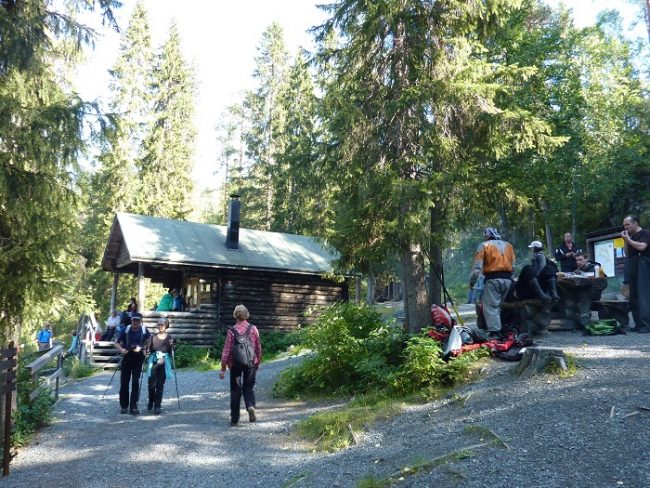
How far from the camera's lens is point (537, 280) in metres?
9.54

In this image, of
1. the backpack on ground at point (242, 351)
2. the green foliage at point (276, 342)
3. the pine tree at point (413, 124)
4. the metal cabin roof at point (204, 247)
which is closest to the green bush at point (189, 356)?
the green foliage at point (276, 342)

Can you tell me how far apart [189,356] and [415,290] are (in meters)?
10.1

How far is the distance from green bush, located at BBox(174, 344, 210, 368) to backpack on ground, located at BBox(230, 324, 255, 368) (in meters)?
9.28

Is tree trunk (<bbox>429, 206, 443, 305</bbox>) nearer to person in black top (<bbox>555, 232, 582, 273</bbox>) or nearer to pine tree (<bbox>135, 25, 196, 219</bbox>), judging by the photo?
person in black top (<bbox>555, 232, 582, 273</bbox>)

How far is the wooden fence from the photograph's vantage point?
21.4ft

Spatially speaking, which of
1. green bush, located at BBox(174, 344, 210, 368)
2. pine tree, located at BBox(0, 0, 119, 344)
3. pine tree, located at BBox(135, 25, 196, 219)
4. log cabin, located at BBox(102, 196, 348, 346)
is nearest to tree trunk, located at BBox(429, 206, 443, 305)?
pine tree, located at BBox(0, 0, 119, 344)

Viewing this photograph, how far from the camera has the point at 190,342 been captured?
19203 mm

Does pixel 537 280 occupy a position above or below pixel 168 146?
below

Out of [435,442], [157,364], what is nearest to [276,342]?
[157,364]

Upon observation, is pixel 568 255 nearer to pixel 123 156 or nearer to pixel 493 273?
pixel 493 273

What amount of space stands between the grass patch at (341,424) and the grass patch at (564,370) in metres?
2.01

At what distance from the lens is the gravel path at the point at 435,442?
4414 millimetres

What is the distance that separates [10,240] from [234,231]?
13.1 meters

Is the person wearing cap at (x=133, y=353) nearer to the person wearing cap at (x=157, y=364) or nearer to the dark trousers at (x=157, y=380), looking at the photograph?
the person wearing cap at (x=157, y=364)
